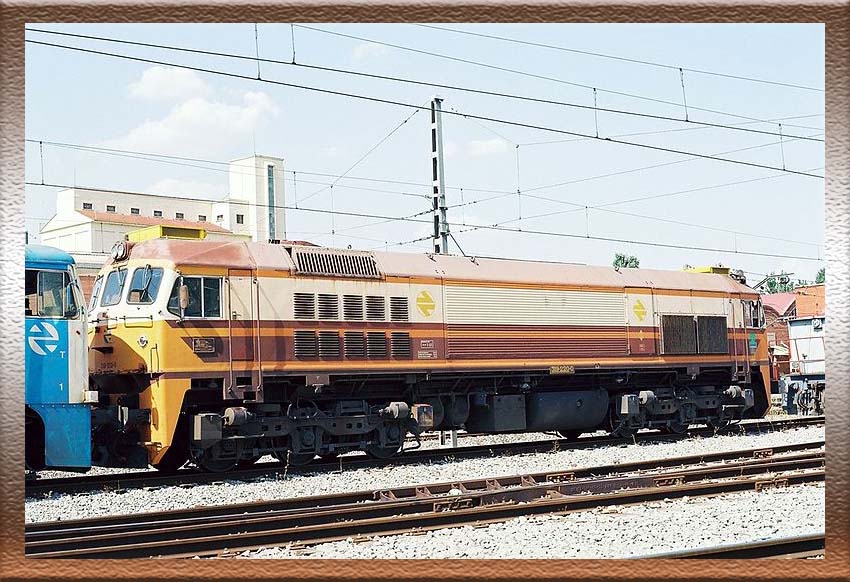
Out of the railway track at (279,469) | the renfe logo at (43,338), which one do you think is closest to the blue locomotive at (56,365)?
the renfe logo at (43,338)


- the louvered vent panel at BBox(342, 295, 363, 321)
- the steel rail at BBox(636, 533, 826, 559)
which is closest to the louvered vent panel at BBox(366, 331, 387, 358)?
the louvered vent panel at BBox(342, 295, 363, 321)

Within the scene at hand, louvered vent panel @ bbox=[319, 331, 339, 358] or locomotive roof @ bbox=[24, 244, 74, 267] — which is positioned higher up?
locomotive roof @ bbox=[24, 244, 74, 267]

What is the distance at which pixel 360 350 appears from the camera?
17250 mm

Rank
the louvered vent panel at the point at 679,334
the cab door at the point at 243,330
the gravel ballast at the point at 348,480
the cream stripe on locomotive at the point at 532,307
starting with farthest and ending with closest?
the louvered vent panel at the point at 679,334 → the cream stripe on locomotive at the point at 532,307 → the cab door at the point at 243,330 → the gravel ballast at the point at 348,480

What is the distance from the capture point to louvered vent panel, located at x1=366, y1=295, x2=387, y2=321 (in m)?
17.4

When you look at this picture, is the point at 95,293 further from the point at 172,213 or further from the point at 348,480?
the point at 348,480

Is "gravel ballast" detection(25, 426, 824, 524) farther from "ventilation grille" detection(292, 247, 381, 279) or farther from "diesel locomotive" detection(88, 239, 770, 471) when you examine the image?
"ventilation grille" detection(292, 247, 381, 279)

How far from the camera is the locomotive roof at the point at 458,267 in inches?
629

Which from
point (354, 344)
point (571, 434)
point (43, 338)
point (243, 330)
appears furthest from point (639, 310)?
point (43, 338)

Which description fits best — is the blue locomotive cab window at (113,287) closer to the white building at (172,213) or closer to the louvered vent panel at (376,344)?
the white building at (172,213)

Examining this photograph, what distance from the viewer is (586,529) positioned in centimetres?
1053

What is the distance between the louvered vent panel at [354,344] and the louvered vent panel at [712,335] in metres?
9.97

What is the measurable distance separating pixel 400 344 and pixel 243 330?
129 inches

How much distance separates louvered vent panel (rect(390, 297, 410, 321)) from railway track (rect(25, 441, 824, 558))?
179 inches
